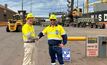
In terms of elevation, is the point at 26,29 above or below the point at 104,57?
above

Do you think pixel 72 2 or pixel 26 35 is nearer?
pixel 26 35

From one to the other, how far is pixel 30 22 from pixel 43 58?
6.69 m

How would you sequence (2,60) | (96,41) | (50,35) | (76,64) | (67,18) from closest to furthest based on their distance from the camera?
(50,35) → (76,64) → (2,60) → (96,41) → (67,18)

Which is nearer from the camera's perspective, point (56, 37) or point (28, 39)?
point (28, 39)

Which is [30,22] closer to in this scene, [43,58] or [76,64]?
[76,64]

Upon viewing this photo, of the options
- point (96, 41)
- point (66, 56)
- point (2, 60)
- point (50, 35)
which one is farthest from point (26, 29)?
point (96, 41)

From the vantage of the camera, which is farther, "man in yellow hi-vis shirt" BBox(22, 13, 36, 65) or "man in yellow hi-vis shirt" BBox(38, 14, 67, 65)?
"man in yellow hi-vis shirt" BBox(38, 14, 67, 65)

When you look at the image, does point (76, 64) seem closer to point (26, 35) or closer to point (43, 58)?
point (43, 58)

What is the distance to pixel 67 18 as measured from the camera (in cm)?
12094

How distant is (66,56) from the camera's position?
1565cm

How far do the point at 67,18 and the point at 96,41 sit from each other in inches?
4061

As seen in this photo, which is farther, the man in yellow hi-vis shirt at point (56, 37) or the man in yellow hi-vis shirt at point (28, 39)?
the man in yellow hi-vis shirt at point (56, 37)

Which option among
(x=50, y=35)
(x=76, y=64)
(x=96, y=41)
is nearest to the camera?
(x=50, y=35)

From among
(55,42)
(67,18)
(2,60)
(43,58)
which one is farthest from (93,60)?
(67,18)
